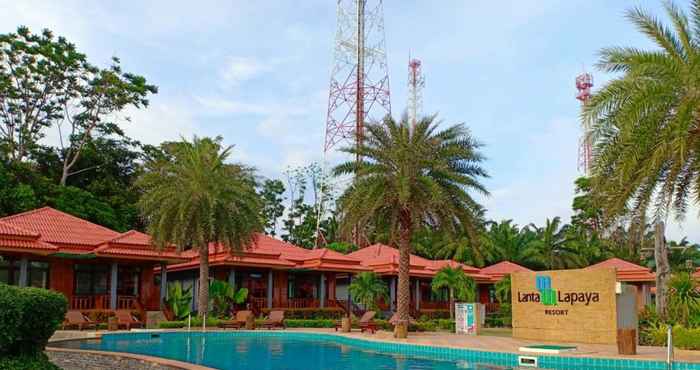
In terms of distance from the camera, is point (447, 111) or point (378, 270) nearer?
point (447, 111)

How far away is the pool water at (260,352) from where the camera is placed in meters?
15.7

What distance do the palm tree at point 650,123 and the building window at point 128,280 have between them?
23176mm

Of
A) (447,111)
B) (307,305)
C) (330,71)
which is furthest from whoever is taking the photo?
(330,71)

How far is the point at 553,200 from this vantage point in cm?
2841

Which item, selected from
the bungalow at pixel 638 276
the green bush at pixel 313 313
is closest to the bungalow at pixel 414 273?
the green bush at pixel 313 313

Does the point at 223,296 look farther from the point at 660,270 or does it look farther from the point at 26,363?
the point at 26,363

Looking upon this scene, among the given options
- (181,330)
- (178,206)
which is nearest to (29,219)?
(178,206)

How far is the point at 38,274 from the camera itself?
2861 centimetres

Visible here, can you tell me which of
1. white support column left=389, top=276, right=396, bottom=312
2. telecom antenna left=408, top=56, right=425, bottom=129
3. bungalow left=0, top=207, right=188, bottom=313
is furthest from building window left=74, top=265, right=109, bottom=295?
telecom antenna left=408, top=56, right=425, bottom=129

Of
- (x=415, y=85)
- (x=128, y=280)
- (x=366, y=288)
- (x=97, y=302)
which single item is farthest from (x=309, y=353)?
(x=415, y=85)

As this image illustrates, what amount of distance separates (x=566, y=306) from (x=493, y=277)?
67.5 ft

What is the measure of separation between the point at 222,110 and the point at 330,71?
1480 cm

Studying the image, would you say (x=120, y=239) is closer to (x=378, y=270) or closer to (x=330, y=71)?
(x=378, y=270)

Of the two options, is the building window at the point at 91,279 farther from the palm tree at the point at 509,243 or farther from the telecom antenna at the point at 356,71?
the palm tree at the point at 509,243
